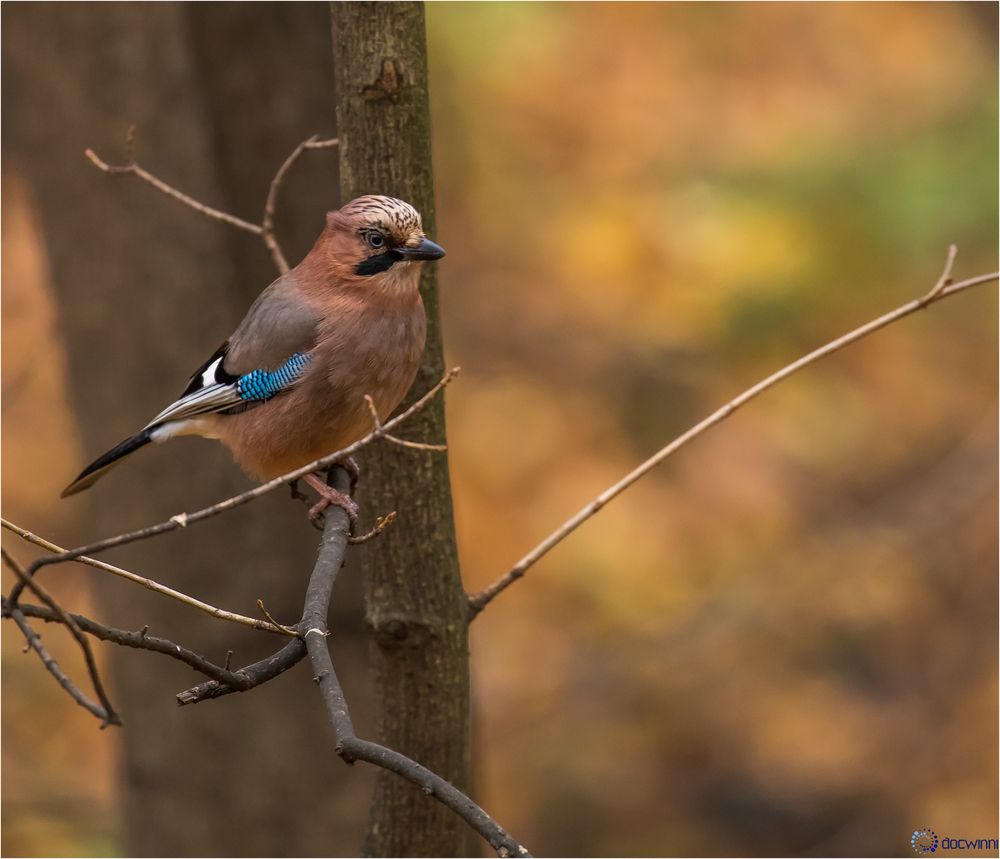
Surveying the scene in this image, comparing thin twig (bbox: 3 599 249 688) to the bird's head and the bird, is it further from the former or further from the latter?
the bird's head

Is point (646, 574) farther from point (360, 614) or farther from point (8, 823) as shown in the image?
point (8, 823)

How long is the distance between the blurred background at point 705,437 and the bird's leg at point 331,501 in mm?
3004

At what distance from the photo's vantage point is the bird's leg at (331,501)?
10.0 ft

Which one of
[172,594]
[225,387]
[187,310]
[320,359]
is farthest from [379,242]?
[172,594]

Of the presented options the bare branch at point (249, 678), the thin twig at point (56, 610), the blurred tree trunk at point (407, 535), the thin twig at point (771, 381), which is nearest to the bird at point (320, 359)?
the blurred tree trunk at point (407, 535)

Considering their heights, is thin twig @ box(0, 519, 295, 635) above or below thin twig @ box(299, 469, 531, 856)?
above

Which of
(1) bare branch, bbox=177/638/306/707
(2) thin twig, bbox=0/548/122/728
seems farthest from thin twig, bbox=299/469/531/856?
(2) thin twig, bbox=0/548/122/728

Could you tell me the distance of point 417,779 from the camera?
1.73 metres

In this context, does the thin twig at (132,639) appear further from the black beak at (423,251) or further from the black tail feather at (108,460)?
the black tail feather at (108,460)

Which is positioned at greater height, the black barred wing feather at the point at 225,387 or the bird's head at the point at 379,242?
the bird's head at the point at 379,242

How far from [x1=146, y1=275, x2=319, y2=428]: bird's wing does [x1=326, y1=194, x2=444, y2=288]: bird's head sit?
195mm

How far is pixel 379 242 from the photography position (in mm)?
3262

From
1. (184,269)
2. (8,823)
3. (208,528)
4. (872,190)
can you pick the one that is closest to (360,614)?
(208,528)

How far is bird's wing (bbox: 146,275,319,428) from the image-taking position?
3523 millimetres
